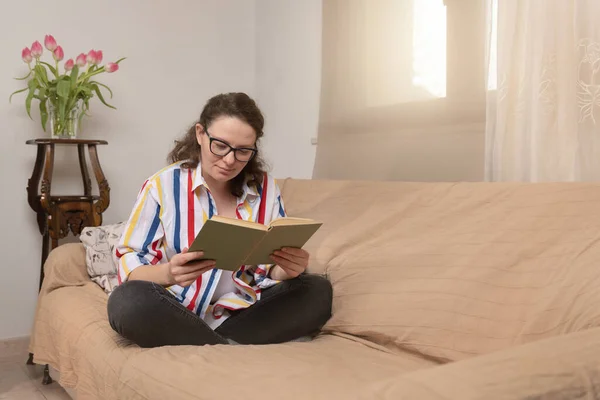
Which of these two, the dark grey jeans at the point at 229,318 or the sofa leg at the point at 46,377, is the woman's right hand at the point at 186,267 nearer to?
the dark grey jeans at the point at 229,318

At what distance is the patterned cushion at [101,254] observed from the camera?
2.19 metres

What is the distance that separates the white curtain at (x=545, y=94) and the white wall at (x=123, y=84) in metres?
1.26

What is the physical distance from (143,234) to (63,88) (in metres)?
1.22

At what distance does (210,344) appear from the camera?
147cm

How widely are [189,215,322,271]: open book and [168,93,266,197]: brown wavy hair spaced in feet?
1.17

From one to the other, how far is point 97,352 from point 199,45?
2049mm

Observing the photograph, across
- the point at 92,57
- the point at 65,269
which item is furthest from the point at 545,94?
the point at 92,57

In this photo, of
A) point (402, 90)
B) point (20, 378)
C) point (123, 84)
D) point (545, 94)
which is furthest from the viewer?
point (123, 84)

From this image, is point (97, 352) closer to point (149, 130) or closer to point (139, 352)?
point (139, 352)

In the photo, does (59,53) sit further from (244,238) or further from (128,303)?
(244,238)

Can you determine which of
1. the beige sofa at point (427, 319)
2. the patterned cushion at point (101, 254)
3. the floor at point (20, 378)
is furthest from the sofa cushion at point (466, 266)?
the floor at point (20, 378)

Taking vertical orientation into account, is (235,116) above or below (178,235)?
above

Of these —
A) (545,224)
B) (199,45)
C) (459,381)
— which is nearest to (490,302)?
(545,224)

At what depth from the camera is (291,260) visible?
58.5 inches
